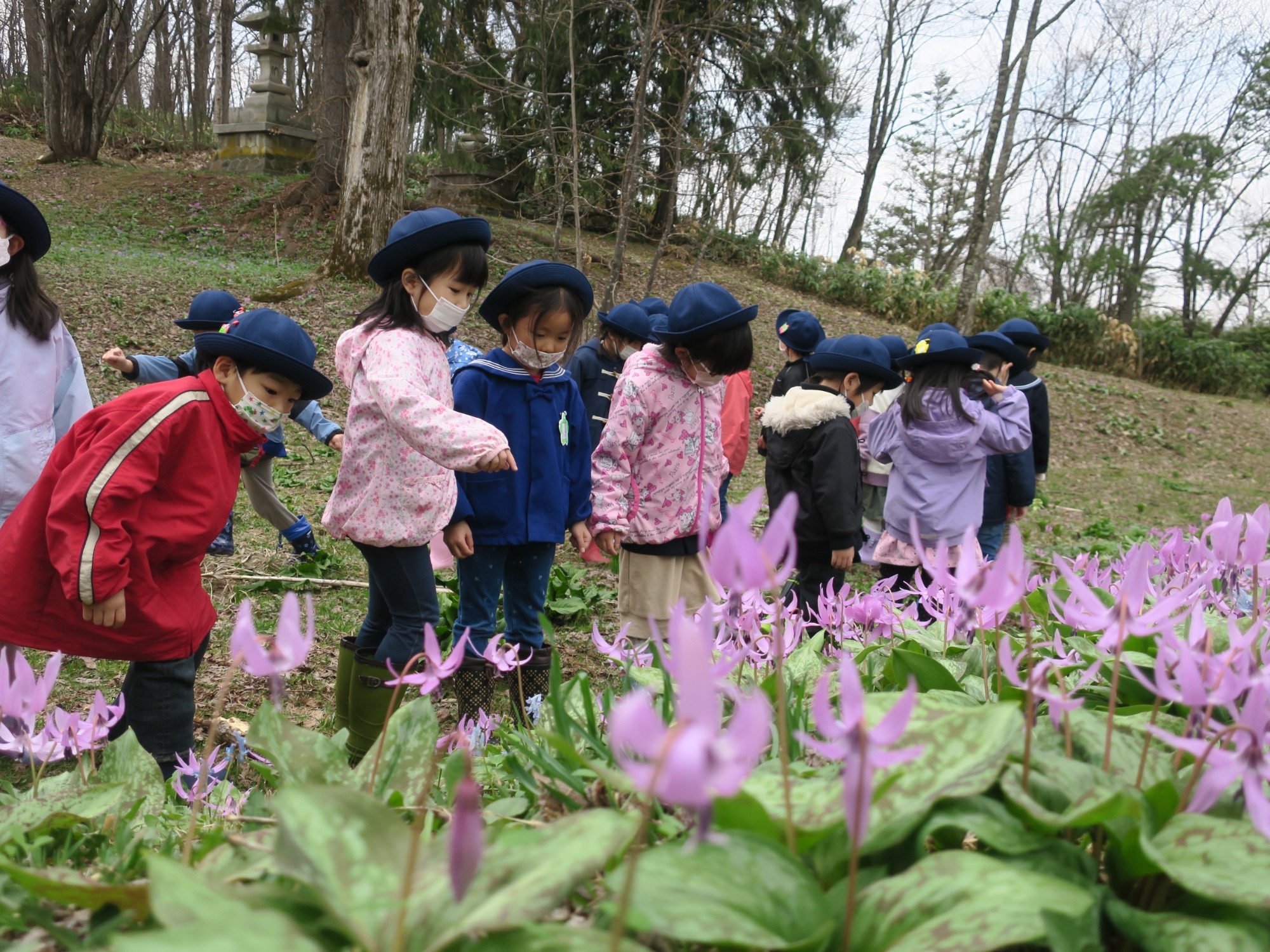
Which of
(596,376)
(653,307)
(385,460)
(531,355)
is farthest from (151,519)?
(653,307)

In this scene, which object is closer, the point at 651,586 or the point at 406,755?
the point at 406,755

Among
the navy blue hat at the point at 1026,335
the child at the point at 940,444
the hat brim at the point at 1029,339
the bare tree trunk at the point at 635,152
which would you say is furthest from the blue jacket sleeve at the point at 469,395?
the bare tree trunk at the point at 635,152

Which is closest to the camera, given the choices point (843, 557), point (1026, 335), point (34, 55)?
point (843, 557)

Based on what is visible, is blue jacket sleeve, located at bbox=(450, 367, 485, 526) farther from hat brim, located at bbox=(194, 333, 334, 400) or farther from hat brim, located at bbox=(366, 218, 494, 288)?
hat brim, located at bbox=(194, 333, 334, 400)

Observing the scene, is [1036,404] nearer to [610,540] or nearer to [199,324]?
[610,540]

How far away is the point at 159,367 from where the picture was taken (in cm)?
490

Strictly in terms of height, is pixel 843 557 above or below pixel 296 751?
below

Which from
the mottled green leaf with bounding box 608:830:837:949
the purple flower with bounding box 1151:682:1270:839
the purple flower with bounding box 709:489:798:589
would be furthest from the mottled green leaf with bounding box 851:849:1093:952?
the purple flower with bounding box 709:489:798:589

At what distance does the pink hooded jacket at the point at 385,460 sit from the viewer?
3.13m

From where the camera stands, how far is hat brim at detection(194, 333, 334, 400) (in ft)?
8.75

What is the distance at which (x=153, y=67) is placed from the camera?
105ft

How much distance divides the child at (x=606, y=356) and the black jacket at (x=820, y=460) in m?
1.79

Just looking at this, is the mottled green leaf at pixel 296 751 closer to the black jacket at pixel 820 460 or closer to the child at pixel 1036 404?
the black jacket at pixel 820 460

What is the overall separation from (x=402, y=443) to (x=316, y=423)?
6.16ft
